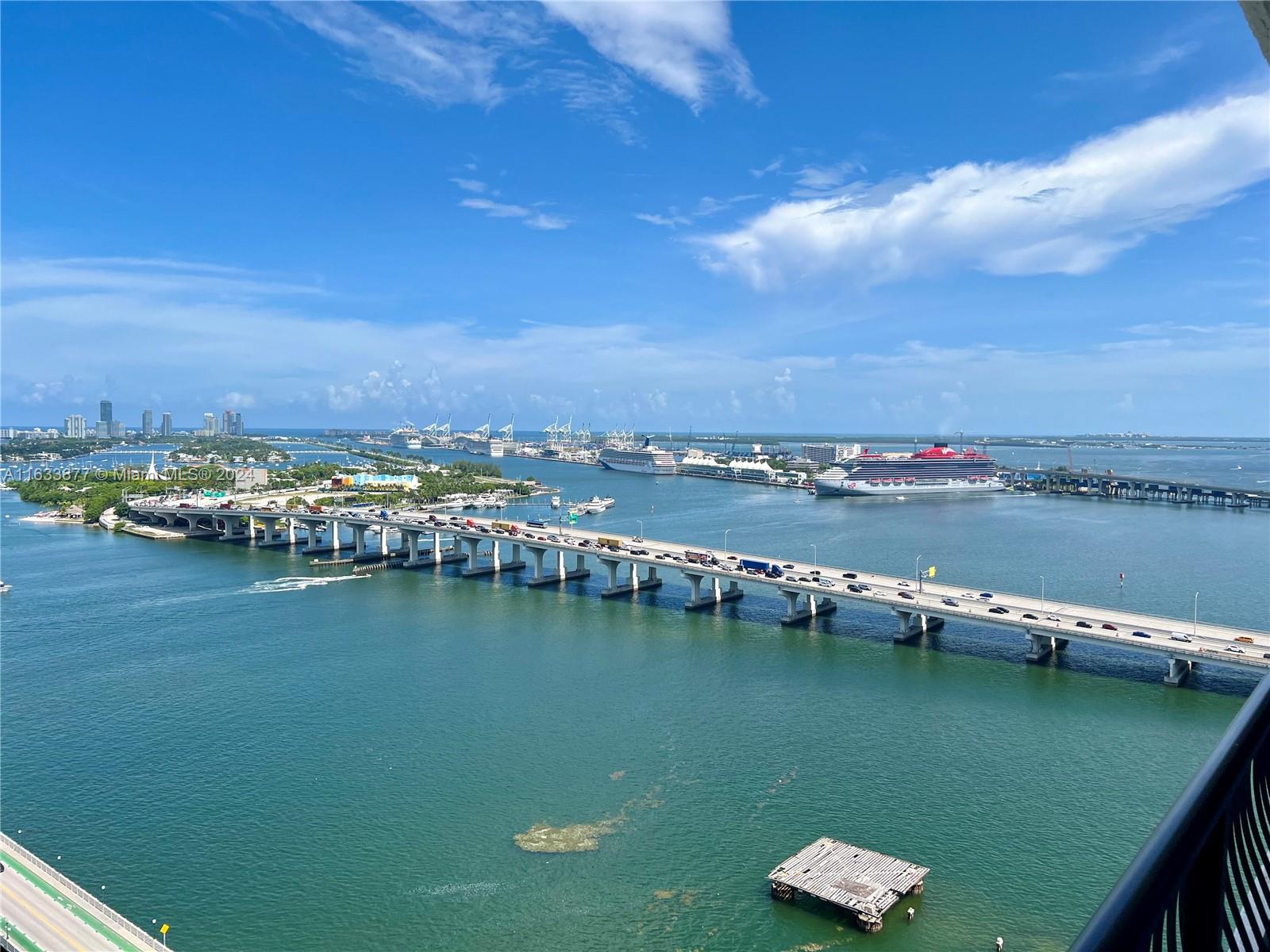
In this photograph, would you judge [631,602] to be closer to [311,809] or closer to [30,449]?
[311,809]

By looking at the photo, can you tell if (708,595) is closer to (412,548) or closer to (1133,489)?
(412,548)

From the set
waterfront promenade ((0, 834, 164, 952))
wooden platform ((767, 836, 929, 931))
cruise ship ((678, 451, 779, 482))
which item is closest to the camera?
waterfront promenade ((0, 834, 164, 952))

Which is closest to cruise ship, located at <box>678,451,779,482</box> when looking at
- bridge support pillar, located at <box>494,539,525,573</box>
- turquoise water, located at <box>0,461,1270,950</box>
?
bridge support pillar, located at <box>494,539,525,573</box>

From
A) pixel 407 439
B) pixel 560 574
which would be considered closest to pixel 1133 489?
pixel 560 574

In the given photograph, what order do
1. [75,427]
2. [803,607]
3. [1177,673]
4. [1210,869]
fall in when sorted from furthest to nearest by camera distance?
[75,427], [803,607], [1177,673], [1210,869]

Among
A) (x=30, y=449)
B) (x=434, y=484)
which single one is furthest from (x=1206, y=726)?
(x=30, y=449)

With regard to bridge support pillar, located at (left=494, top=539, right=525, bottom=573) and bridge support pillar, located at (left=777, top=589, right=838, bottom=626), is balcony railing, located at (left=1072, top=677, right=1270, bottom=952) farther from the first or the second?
bridge support pillar, located at (left=494, top=539, right=525, bottom=573)
